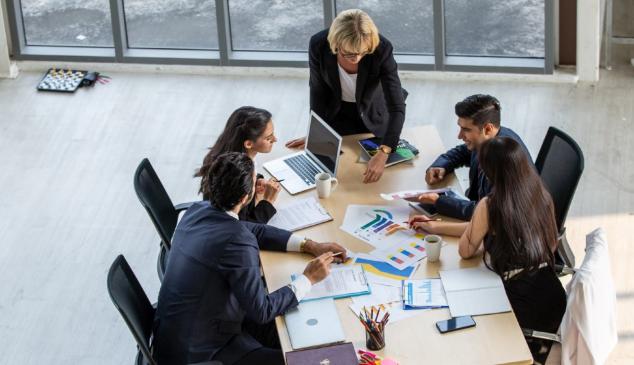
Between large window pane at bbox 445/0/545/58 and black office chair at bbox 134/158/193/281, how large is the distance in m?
3.49

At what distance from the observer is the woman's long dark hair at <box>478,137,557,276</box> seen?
4.53 metres

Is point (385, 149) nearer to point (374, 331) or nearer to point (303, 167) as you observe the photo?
point (303, 167)

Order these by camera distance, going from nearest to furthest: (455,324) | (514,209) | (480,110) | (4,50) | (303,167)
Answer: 1. (455,324)
2. (514,209)
3. (480,110)
4. (303,167)
5. (4,50)

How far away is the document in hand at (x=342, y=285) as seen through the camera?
4.68m

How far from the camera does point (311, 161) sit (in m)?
5.82

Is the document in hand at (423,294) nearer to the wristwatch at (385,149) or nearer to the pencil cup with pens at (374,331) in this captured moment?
the pencil cup with pens at (374,331)

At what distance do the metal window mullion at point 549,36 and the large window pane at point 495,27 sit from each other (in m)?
0.13

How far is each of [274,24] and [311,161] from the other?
3.12 metres

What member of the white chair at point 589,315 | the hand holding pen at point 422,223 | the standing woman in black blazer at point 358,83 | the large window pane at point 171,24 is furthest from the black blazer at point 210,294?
the large window pane at point 171,24

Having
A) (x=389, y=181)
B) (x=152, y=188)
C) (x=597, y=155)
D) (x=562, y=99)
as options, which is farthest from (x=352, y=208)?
(x=562, y=99)

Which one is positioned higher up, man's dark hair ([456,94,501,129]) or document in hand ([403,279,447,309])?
man's dark hair ([456,94,501,129])

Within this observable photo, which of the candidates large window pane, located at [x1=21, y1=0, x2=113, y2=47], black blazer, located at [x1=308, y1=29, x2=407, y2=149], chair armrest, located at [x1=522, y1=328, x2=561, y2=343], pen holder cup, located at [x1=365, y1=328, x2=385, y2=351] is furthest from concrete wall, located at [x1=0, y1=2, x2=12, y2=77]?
chair armrest, located at [x1=522, y1=328, x2=561, y2=343]

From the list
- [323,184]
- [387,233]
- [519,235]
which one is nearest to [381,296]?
[387,233]

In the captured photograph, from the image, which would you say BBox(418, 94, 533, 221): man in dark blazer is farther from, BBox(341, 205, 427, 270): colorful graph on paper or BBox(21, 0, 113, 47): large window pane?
BBox(21, 0, 113, 47): large window pane
